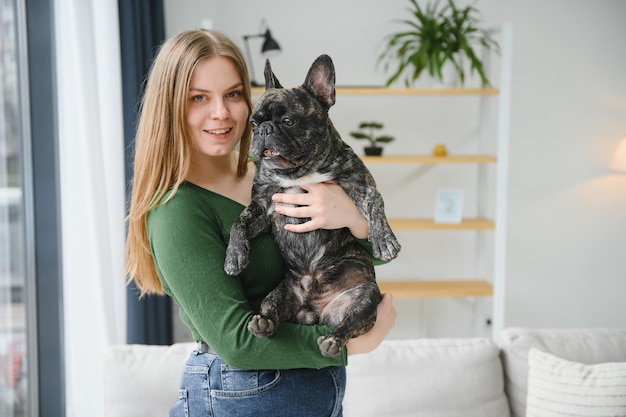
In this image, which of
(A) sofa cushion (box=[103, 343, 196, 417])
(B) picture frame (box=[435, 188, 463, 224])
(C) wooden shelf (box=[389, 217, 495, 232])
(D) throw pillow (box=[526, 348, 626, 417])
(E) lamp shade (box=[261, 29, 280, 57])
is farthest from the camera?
(B) picture frame (box=[435, 188, 463, 224])

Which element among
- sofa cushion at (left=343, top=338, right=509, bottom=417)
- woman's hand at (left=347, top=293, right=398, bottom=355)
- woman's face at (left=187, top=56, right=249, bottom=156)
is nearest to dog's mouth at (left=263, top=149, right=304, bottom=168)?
woman's face at (left=187, top=56, right=249, bottom=156)

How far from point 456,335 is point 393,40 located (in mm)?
2123

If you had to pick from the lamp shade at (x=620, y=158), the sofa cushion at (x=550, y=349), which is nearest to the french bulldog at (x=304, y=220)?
the sofa cushion at (x=550, y=349)

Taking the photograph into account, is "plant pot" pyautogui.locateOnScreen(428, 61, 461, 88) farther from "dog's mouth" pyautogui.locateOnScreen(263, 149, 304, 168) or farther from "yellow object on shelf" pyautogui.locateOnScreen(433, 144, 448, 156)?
"dog's mouth" pyautogui.locateOnScreen(263, 149, 304, 168)

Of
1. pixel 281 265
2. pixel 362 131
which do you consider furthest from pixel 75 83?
pixel 362 131

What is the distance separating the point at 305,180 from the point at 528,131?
134 inches

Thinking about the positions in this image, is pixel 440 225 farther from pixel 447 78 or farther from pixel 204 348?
pixel 204 348

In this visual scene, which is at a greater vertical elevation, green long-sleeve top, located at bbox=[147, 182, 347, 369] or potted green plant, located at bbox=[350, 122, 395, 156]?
potted green plant, located at bbox=[350, 122, 395, 156]

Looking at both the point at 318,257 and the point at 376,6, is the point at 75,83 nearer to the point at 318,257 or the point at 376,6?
the point at 318,257

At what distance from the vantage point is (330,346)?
131 centimetres

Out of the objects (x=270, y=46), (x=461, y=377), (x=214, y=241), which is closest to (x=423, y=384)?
(x=461, y=377)

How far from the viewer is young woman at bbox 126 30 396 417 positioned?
1334 mm

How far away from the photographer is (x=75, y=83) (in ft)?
9.49

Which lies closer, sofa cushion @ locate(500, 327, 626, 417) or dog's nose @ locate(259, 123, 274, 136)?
dog's nose @ locate(259, 123, 274, 136)
